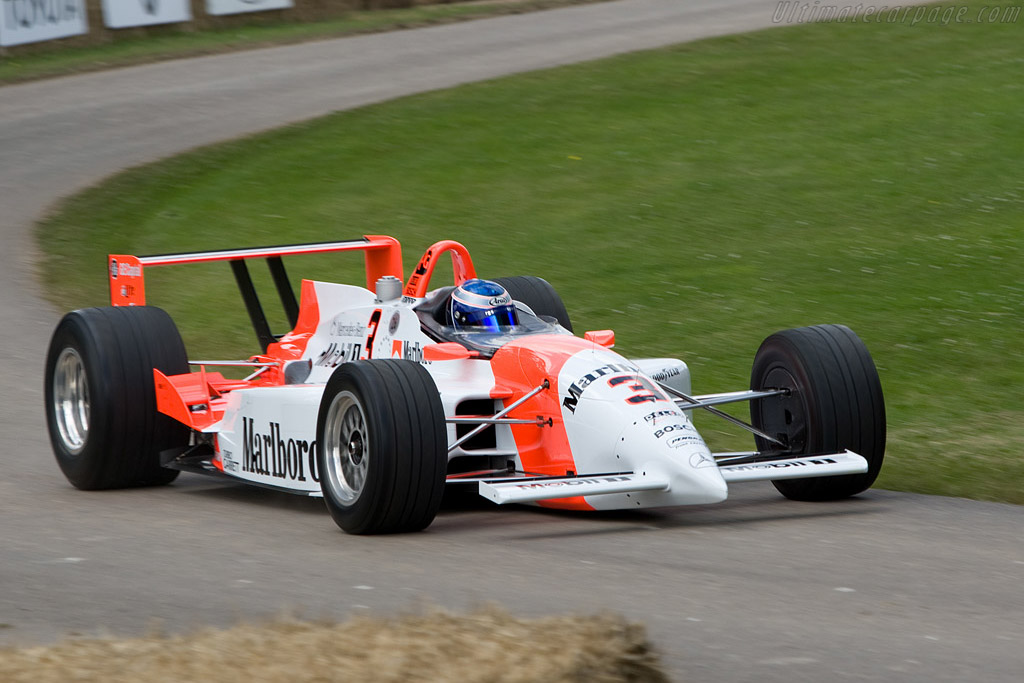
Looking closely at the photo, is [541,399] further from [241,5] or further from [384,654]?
[241,5]

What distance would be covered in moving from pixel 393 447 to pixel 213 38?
25.9 metres

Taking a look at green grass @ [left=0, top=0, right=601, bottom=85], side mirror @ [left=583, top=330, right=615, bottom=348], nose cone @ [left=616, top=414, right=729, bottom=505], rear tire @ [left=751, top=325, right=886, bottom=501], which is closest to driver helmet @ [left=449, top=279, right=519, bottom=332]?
side mirror @ [left=583, top=330, right=615, bottom=348]

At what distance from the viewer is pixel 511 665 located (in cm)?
463

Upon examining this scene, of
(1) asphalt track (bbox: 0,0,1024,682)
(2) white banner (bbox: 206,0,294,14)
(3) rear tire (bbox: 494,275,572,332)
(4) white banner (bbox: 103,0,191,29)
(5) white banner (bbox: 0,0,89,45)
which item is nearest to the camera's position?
(1) asphalt track (bbox: 0,0,1024,682)

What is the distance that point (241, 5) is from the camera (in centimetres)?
3275

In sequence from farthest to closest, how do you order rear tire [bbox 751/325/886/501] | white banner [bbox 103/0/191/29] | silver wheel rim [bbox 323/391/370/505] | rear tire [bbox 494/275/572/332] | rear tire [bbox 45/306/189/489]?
white banner [bbox 103/0/191/29] → rear tire [bbox 494/275/572/332] → rear tire [bbox 45/306/189/489] → rear tire [bbox 751/325/886/501] → silver wheel rim [bbox 323/391/370/505]

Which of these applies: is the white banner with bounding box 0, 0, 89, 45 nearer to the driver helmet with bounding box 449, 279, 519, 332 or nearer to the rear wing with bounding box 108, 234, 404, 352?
the rear wing with bounding box 108, 234, 404, 352

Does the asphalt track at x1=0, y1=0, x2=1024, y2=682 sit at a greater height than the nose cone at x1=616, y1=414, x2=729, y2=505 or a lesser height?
lesser

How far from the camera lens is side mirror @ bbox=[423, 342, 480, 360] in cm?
866

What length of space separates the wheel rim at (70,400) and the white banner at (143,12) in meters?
21.8

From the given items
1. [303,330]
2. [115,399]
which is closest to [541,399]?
[303,330]

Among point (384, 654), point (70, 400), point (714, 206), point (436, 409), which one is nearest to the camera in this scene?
point (384, 654)

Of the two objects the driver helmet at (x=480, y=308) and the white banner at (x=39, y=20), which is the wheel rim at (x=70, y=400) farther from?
the white banner at (x=39, y=20)

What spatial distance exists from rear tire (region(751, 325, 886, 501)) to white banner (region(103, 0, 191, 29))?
2430cm
